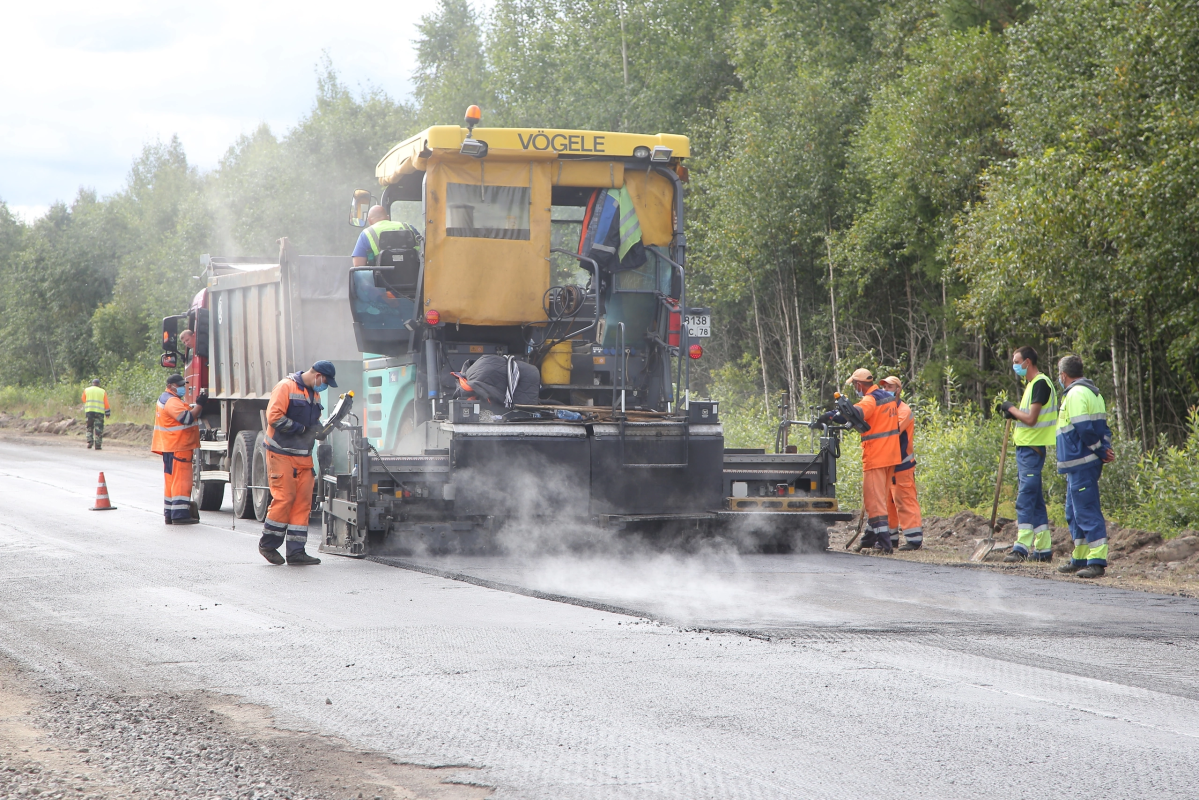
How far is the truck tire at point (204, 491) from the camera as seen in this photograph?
48.3 feet

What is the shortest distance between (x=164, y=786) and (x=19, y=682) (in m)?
1.94

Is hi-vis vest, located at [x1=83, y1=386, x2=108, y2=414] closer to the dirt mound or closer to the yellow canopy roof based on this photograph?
the dirt mound

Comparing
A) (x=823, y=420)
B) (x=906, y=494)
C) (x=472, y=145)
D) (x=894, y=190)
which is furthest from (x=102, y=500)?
(x=894, y=190)

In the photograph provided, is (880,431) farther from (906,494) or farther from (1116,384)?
(1116,384)

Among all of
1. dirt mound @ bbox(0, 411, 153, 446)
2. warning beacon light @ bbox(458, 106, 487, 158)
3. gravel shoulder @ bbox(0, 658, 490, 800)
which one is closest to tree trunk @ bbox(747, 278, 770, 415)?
warning beacon light @ bbox(458, 106, 487, 158)

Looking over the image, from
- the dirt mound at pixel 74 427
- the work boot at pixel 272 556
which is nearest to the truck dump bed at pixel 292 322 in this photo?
the work boot at pixel 272 556

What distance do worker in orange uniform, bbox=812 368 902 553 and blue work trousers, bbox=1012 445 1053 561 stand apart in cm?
122

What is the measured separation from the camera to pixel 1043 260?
13516 mm

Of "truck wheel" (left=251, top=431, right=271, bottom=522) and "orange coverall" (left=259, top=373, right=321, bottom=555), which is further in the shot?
"truck wheel" (left=251, top=431, right=271, bottom=522)

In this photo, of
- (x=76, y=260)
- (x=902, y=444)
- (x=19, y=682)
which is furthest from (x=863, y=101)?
(x=76, y=260)

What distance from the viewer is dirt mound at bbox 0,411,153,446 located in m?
33.7

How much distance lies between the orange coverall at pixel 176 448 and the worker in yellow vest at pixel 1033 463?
8332 millimetres

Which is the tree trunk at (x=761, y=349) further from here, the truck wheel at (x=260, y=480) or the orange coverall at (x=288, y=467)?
the orange coverall at (x=288, y=467)

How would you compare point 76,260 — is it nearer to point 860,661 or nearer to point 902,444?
point 902,444
